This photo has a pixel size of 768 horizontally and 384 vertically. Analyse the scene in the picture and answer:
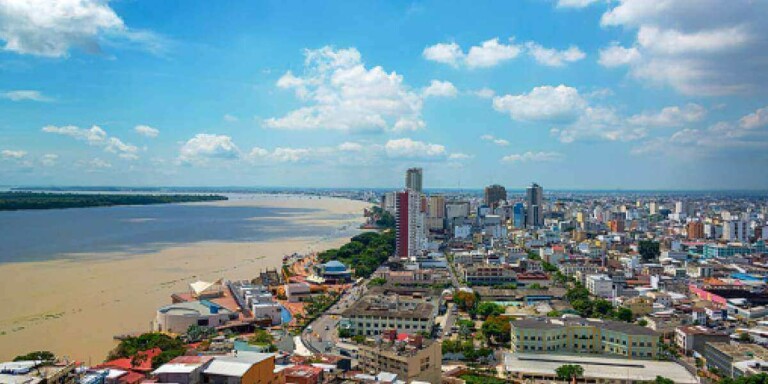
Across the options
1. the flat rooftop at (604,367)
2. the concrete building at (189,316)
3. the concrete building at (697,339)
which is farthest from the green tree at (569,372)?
the concrete building at (189,316)

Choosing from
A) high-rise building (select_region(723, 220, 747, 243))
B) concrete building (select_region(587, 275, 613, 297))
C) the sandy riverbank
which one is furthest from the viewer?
high-rise building (select_region(723, 220, 747, 243))

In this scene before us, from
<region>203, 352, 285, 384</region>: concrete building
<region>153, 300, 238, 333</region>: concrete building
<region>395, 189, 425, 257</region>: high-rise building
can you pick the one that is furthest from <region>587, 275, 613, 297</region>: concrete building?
<region>203, 352, 285, 384</region>: concrete building

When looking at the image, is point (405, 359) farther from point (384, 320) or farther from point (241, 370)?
point (384, 320)

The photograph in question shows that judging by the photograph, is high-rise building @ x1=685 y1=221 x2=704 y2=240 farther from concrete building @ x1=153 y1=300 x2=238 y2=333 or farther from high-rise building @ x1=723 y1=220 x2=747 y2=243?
concrete building @ x1=153 y1=300 x2=238 y2=333

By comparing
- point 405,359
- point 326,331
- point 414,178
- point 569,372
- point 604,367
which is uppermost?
point 414,178

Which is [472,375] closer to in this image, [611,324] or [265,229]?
[611,324]

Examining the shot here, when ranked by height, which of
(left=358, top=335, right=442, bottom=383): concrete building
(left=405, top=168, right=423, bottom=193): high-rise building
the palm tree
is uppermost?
(left=405, top=168, right=423, bottom=193): high-rise building

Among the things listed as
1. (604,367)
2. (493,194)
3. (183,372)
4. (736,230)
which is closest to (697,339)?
(604,367)
